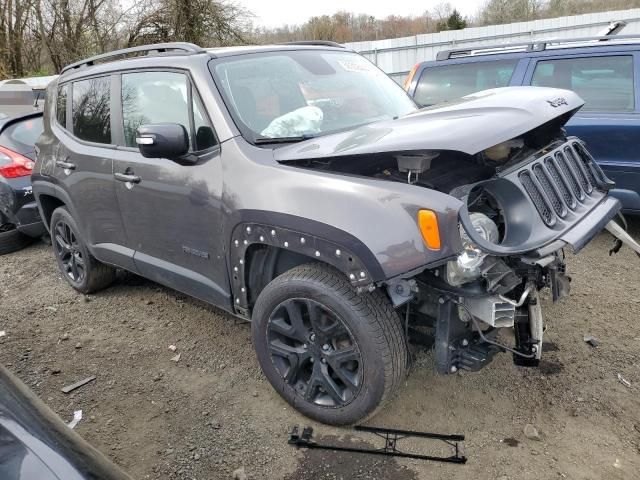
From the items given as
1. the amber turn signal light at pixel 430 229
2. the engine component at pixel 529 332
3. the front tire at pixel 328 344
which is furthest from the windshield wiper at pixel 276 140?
the engine component at pixel 529 332

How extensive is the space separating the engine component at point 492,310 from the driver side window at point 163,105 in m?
1.65

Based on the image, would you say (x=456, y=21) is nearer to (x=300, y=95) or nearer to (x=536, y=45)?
(x=536, y=45)

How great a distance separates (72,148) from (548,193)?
3496 mm

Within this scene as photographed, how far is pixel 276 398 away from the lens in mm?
3146

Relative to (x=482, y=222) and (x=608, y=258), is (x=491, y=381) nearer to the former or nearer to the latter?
(x=482, y=222)

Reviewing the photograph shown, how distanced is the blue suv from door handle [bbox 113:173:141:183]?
3.17m

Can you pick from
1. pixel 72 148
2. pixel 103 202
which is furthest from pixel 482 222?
pixel 72 148

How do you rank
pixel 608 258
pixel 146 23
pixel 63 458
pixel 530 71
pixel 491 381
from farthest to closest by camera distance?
pixel 146 23
pixel 530 71
pixel 608 258
pixel 491 381
pixel 63 458

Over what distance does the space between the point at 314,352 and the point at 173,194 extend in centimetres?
130

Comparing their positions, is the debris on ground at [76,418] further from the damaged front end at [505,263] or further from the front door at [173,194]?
the damaged front end at [505,263]

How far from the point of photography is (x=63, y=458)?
5.05ft

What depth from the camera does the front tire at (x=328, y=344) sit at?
253cm

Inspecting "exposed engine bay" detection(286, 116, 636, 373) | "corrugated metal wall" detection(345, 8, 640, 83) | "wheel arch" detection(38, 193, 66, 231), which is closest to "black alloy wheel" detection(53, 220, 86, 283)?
"wheel arch" detection(38, 193, 66, 231)

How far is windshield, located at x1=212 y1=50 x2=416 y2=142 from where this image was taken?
308 cm
